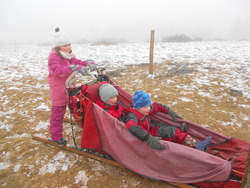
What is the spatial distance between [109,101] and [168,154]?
1.22m

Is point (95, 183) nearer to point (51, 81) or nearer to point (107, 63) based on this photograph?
point (51, 81)

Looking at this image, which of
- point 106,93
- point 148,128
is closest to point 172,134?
point 148,128

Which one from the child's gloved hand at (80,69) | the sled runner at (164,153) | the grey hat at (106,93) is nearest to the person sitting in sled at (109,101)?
the grey hat at (106,93)

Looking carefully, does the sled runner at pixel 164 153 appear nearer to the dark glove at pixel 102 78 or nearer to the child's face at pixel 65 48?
the dark glove at pixel 102 78

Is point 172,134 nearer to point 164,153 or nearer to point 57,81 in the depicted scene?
point 164,153

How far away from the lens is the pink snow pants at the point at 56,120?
321 centimetres

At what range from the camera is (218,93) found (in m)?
5.86

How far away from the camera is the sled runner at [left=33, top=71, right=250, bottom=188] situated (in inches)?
85.8

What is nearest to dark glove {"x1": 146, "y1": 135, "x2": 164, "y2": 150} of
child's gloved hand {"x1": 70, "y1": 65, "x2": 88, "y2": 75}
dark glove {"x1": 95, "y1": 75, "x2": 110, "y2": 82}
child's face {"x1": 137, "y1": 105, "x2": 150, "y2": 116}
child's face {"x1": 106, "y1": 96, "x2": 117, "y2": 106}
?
child's face {"x1": 137, "y1": 105, "x2": 150, "y2": 116}

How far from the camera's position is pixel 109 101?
3002 mm

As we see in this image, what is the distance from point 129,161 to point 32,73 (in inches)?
303

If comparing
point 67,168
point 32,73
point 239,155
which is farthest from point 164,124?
point 32,73

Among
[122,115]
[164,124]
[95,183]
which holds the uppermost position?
[122,115]

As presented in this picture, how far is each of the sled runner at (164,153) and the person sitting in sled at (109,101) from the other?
0.52 ft
